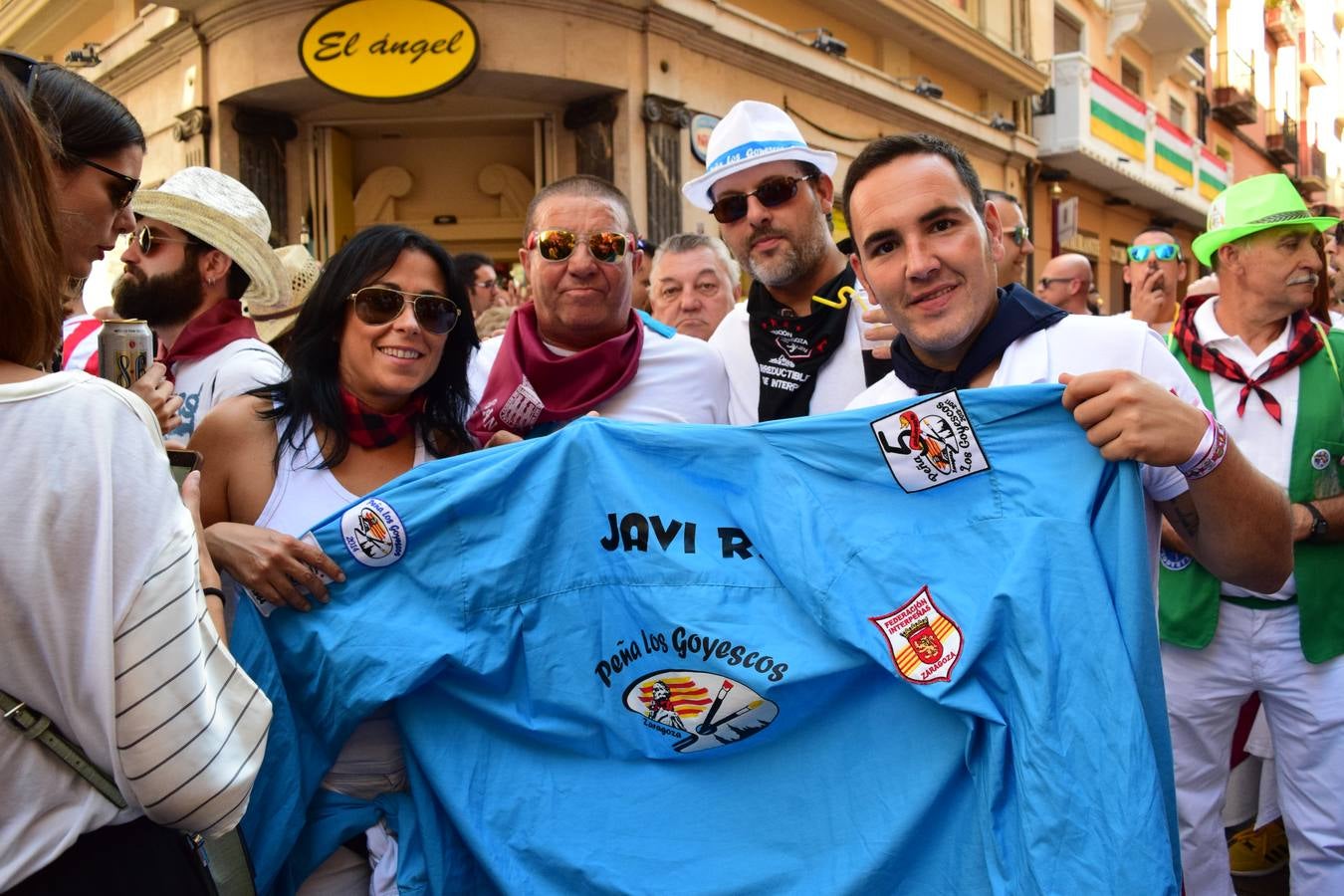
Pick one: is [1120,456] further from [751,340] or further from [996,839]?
[751,340]

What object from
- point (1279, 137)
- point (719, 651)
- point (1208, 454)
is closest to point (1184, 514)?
point (1208, 454)

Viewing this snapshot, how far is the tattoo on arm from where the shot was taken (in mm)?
1936

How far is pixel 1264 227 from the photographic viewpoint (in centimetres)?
337

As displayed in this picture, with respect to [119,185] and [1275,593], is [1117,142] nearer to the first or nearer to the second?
[1275,593]

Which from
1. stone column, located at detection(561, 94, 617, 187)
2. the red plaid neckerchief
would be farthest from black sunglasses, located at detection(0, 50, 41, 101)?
stone column, located at detection(561, 94, 617, 187)

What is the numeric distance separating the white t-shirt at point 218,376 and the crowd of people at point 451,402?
0.05 feet

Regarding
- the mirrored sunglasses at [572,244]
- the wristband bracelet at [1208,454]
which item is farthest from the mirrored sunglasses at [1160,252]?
the wristband bracelet at [1208,454]

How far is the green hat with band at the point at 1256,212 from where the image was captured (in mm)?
3332

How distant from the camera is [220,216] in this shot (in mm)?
3400

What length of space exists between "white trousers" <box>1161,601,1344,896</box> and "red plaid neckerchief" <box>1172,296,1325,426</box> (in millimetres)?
665

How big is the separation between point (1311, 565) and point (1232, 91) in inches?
1193

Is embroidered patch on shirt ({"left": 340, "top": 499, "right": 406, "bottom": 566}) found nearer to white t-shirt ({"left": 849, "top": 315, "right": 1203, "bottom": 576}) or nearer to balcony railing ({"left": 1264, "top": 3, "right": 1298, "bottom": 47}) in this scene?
white t-shirt ({"left": 849, "top": 315, "right": 1203, "bottom": 576})

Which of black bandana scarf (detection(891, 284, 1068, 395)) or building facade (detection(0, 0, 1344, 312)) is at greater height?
building facade (detection(0, 0, 1344, 312))

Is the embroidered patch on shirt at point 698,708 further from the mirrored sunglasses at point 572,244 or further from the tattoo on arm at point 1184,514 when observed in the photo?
the mirrored sunglasses at point 572,244
